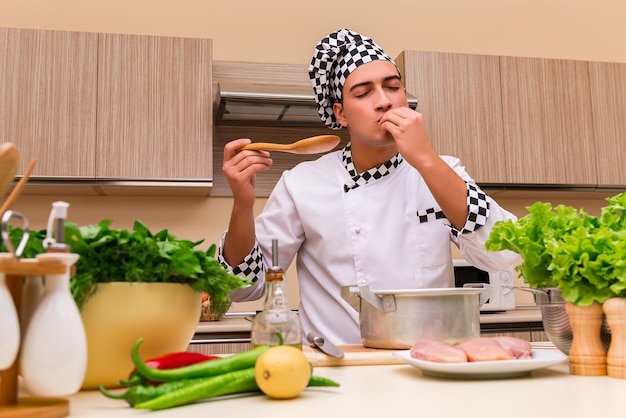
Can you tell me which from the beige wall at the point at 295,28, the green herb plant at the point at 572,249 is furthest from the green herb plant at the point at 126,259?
the beige wall at the point at 295,28

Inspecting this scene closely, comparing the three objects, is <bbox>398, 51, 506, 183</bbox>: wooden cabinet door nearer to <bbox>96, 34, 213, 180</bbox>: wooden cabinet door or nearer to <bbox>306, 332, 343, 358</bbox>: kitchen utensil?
<bbox>96, 34, 213, 180</bbox>: wooden cabinet door

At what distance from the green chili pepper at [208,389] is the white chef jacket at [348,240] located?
0.82 meters

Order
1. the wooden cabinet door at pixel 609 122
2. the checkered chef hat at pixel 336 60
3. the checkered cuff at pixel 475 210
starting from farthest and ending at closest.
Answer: the wooden cabinet door at pixel 609 122
the checkered chef hat at pixel 336 60
the checkered cuff at pixel 475 210

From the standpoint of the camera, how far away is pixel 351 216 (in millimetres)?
1655

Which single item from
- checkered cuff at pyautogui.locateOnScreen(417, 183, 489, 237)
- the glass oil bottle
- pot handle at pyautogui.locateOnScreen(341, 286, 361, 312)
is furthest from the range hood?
the glass oil bottle

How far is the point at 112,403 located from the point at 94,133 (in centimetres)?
215

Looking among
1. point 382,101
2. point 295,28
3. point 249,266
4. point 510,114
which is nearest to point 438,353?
point 249,266

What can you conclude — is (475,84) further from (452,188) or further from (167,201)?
(452,188)

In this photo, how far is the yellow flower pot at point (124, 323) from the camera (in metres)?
0.77

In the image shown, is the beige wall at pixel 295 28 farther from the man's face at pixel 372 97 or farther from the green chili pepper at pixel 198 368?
the green chili pepper at pixel 198 368

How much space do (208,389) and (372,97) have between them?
42.4 inches

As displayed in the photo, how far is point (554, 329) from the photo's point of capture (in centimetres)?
96

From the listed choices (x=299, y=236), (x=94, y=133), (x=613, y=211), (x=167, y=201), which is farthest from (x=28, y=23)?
(x=613, y=211)

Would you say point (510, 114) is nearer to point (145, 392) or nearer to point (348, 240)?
point (348, 240)
